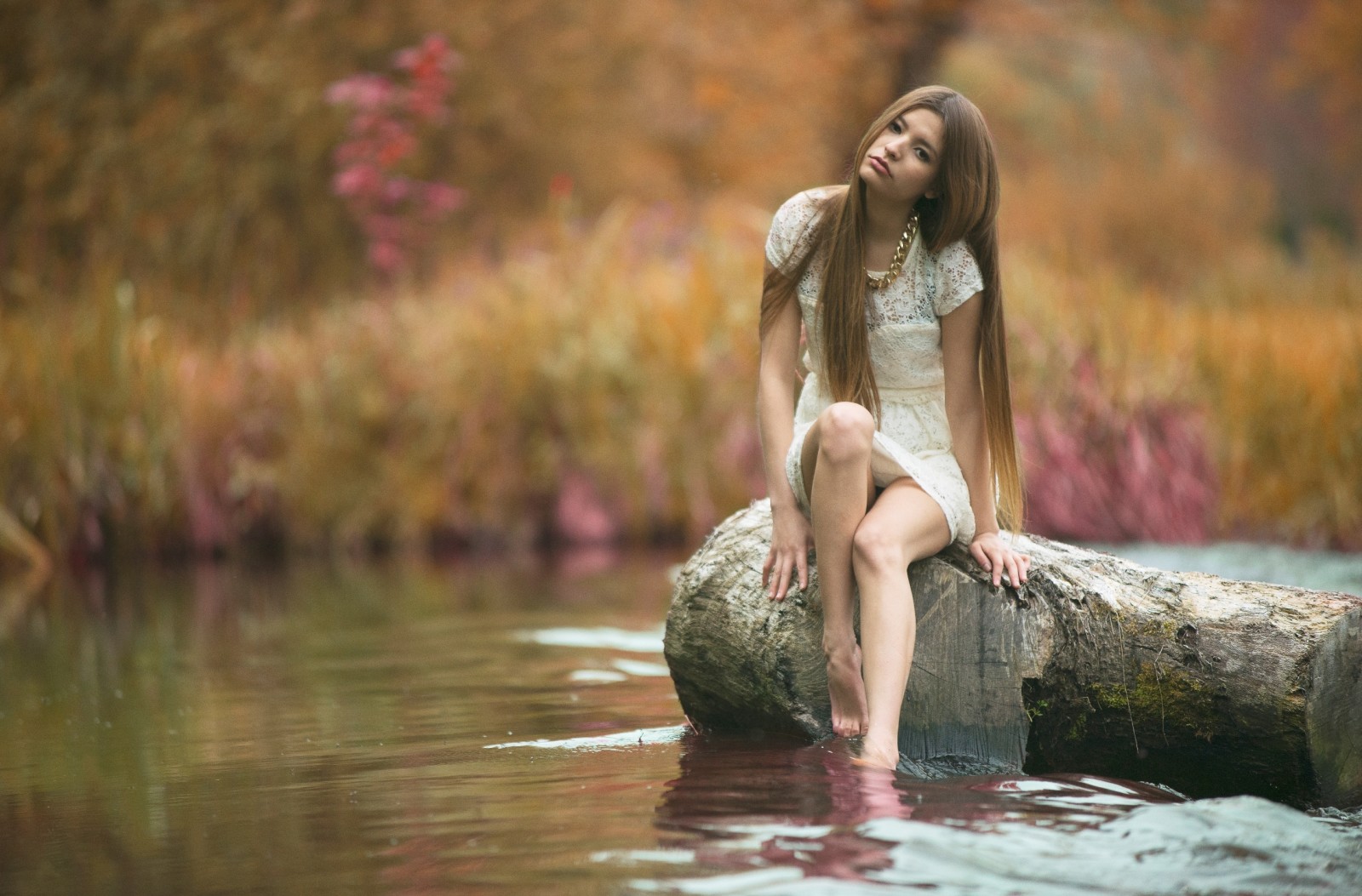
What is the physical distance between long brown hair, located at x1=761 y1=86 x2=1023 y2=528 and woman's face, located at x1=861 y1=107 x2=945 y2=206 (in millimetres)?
18

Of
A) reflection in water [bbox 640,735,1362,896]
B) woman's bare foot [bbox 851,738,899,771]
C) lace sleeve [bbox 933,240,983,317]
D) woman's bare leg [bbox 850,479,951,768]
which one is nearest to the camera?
reflection in water [bbox 640,735,1362,896]

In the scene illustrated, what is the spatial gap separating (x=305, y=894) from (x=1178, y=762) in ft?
6.56

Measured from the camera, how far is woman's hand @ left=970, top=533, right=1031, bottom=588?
11.8 feet

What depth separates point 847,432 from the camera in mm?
3508

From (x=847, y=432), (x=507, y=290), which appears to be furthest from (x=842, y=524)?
(x=507, y=290)

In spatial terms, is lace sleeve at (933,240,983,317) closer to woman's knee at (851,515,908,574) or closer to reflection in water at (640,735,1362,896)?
woman's knee at (851,515,908,574)

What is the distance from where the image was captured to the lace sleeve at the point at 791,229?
12.8ft

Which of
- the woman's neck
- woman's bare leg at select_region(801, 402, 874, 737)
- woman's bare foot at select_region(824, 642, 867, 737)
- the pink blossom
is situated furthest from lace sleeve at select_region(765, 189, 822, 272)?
the pink blossom

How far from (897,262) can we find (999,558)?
80 cm

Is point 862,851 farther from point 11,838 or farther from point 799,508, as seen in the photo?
point 11,838

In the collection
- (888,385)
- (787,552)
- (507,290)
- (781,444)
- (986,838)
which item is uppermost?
(507,290)

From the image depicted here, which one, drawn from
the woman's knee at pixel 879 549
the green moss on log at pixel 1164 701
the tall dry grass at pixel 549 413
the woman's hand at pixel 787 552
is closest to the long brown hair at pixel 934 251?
the woman's hand at pixel 787 552

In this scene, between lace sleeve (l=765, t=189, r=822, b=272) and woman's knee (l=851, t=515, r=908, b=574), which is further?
lace sleeve (l=765, t=189, r=822, b=272)

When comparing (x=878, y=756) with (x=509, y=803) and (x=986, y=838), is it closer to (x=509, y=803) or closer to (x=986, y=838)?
(x=986, y=838)
